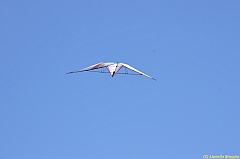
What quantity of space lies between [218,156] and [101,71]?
17345 mm

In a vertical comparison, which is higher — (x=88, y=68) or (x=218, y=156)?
(x=88, y=68)

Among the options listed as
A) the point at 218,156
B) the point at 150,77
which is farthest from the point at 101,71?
the point at 218,156

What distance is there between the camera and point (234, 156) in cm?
5034

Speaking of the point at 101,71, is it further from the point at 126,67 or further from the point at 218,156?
the point at 218,156

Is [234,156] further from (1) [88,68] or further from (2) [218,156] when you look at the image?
(1) [88,68]

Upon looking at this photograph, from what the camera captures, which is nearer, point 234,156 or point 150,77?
point 150,77

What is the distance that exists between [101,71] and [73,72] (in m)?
3.30

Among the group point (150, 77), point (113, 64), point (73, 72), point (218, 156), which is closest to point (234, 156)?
point (218, 156)

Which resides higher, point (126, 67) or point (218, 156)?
point (126, 67)

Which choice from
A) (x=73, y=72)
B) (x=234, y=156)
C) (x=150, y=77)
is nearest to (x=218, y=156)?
(x=234, y=156)

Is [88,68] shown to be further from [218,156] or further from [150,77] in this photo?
[218,156]

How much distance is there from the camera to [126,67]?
48688 millimetres

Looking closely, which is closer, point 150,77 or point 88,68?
point 150,77

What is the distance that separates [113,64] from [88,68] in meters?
3.41
